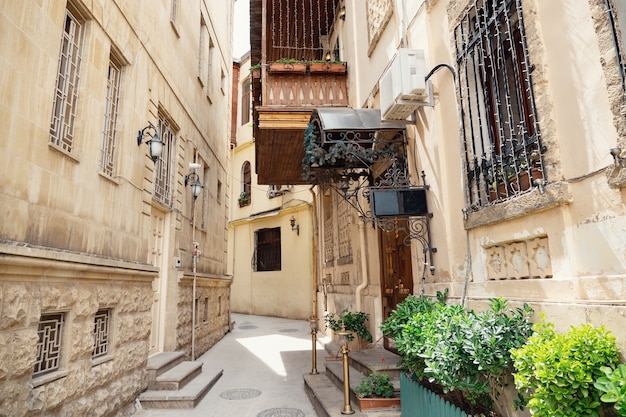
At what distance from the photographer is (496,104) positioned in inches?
147

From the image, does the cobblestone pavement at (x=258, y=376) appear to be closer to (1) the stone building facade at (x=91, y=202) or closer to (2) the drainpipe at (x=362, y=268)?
(1) the stone building facade at (x=91, y=202)

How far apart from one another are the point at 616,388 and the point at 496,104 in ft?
8.62

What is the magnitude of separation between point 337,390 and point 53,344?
3971 millimetres

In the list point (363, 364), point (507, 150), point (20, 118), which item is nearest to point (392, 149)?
point (507, 150)

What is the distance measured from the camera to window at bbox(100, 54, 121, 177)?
5832mm

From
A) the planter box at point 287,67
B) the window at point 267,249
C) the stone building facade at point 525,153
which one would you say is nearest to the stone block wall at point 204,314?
the planter box at point 287,67

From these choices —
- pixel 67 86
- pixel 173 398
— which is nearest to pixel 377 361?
pixel 173 398

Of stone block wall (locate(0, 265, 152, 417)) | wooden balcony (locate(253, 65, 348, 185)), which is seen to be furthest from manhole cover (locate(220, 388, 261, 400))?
wooden balcony (locate(253, 65, 348, 185))

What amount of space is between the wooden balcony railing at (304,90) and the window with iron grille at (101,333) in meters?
4.69

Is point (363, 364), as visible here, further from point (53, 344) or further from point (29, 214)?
point (29, 214)

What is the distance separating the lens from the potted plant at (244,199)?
2177cm

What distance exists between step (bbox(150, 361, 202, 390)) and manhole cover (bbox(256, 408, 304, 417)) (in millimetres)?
1562

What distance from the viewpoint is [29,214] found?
391cm

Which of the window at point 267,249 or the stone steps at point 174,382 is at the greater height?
the window at point 267,249
